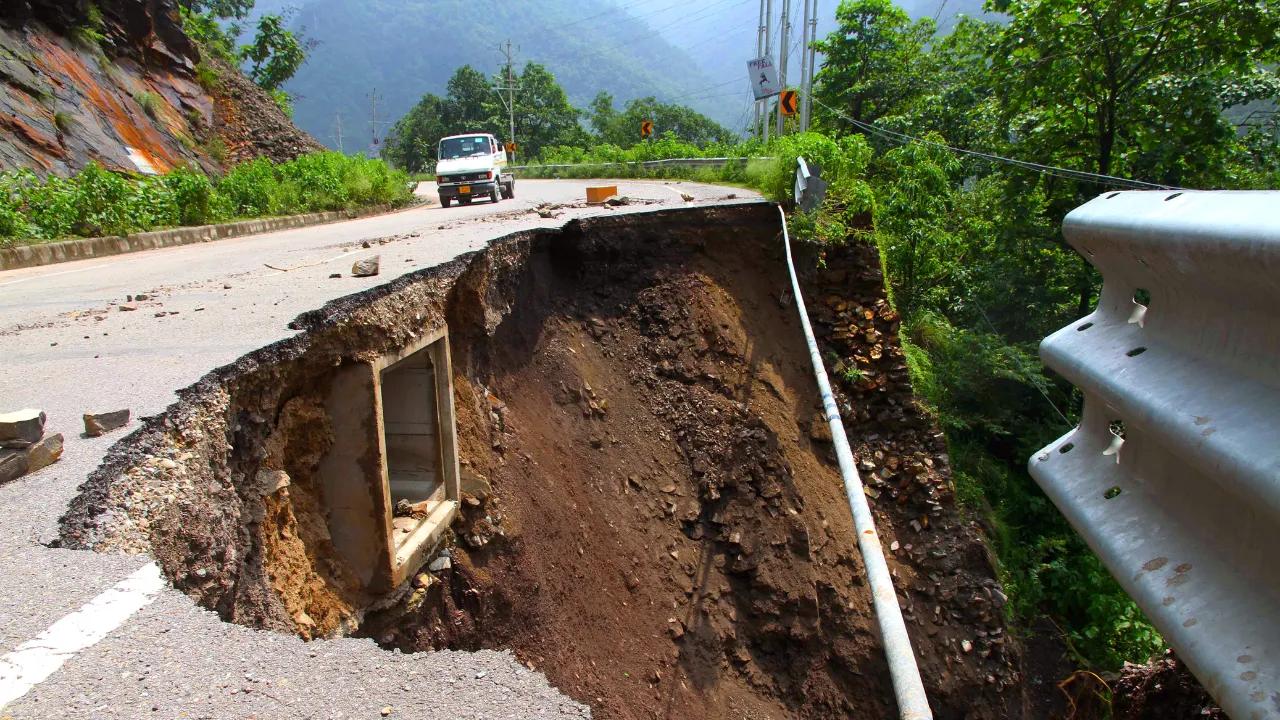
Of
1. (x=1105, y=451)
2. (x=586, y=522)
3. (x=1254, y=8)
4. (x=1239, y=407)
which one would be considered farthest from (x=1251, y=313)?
(x=1254, y=8)

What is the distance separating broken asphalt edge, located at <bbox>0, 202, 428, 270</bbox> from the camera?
9.80 meters

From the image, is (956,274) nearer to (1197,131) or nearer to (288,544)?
(1197,131)

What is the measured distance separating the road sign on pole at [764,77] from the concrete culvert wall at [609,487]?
30.7 feet

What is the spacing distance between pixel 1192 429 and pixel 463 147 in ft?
65.7

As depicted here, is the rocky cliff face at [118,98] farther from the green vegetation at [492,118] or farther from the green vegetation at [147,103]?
the green vegetation at [492,118]

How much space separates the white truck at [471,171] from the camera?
1862 centimetres

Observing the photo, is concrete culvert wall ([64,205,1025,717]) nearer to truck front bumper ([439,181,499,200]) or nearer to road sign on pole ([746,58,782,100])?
road sign on pole ([746,58,782,100])

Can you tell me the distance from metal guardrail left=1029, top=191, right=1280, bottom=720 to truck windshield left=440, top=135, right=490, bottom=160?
19.3 metres

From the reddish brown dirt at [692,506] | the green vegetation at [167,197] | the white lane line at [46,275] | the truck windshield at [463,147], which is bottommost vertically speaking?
the reddish brown dirt at [692,506]

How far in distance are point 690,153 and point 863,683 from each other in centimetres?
2131

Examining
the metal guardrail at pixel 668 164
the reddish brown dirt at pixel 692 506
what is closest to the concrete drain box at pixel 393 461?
the reddish brown dirt at pixel 692 506

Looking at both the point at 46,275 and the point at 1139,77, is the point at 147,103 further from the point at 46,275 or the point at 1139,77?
the point at 1139,77

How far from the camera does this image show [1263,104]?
11.9m

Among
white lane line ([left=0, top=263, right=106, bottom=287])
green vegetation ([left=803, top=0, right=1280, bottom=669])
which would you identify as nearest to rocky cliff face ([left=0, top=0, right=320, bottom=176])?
white lane line ([left=0, top=263, right=106, bottom=287])
